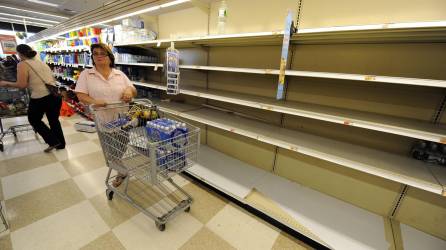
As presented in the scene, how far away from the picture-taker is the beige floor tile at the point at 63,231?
1.40m

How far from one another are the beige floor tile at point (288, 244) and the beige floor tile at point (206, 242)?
381 millimetres

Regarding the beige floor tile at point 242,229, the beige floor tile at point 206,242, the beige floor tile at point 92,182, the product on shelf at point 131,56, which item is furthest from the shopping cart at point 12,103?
the beige floor tile at point 242,229

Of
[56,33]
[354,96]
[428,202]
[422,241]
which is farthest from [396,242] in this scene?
[56,33]

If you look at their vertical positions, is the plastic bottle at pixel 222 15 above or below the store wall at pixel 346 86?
above

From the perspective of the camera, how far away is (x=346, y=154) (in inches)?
57.8

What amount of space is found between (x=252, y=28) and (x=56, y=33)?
6604 millimetres

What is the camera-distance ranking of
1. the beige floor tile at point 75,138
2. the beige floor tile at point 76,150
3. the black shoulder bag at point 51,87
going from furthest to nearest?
the beige floor tile at point 75,138
the beige floor tile at point 76,150
the black shoulder bag at point 51,87

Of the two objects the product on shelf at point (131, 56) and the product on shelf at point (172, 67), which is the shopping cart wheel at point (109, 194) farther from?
the product on shelf at point (131, 56)

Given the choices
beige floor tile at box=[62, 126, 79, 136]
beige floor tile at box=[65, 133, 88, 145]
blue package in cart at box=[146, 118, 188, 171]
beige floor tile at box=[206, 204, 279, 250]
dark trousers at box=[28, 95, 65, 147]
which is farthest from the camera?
beige floor tile at box=[62, 126, 79, 136]

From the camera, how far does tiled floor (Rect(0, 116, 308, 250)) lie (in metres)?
1.46

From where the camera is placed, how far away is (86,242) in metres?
1.43

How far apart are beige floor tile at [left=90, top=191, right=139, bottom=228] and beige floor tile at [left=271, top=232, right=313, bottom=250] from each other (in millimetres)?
1293

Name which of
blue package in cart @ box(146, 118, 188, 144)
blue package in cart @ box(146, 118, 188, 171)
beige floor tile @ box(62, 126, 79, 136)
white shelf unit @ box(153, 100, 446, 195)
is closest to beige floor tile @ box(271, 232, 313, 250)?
white shelf unit @ box(153, 100, 446, 195)

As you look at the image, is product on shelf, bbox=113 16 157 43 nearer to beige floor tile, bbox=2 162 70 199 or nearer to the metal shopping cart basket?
the metal shopping cart basket
